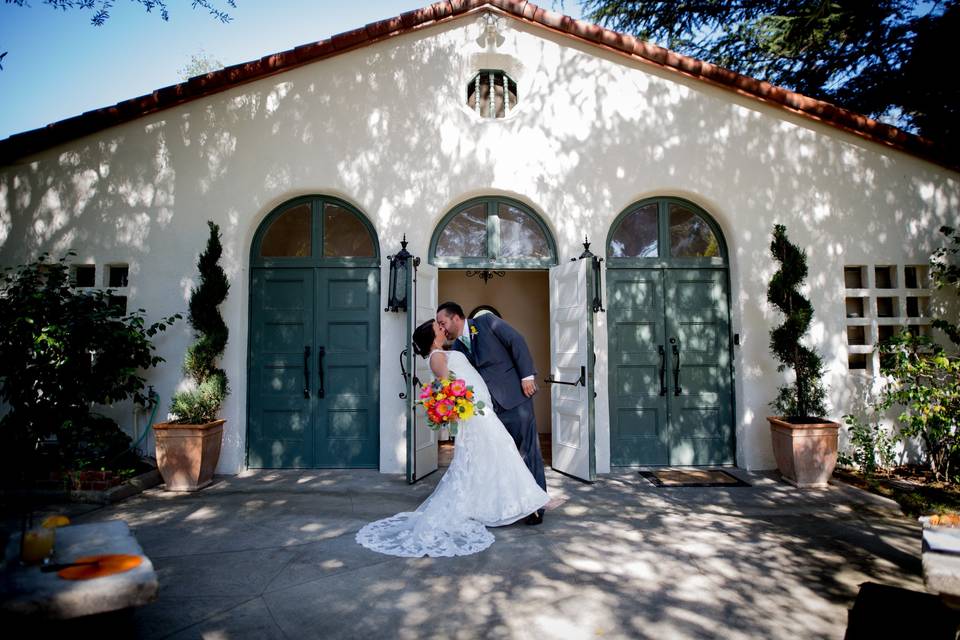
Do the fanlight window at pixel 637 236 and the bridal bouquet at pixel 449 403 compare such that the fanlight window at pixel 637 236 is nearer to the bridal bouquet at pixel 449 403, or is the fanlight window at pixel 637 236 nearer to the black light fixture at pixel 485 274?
the bridal bouquet at pixel 449 403

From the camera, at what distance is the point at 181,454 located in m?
5.50

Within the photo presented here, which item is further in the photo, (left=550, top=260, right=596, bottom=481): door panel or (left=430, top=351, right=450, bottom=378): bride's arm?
(left=550, top=260, right=596, bottom=481): door panel

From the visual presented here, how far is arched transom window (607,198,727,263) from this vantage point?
6.64 metres

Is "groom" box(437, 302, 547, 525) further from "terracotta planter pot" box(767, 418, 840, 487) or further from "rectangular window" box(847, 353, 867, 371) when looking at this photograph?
"rectangular window" box(847, 353, 867, 371)

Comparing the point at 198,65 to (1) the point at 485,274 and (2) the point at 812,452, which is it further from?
(2) the point at 812,452

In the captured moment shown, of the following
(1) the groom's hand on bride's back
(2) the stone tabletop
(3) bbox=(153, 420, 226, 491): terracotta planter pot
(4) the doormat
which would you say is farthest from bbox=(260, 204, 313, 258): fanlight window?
(2) the stone tabletop

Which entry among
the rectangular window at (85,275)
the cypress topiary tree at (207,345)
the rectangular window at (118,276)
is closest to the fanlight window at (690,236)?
the cypress topiary tree at (207,345)

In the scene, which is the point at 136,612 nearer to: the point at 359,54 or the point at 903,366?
the point at 359,54

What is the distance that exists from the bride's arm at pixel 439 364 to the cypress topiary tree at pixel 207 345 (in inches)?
114

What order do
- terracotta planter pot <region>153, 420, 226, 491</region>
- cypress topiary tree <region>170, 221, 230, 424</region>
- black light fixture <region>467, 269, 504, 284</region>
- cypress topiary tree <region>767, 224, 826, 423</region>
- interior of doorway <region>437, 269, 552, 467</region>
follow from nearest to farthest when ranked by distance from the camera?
1. terracotta planter pot <region>153, 420, 226, 491</region>
2. cypress topiary tree <region>170, 221, 230, 424</region>
3. cypress topiary tree <region>767, 224, 826, 423</region>
4. black light fixture <region>467, 269, 504, 284</region>
5. interior of doorway <region>437, 269, 552, 467</region>

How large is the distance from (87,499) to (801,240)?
26.8 ft

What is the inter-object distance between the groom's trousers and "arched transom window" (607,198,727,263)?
111 inches

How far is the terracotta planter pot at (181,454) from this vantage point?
550cm

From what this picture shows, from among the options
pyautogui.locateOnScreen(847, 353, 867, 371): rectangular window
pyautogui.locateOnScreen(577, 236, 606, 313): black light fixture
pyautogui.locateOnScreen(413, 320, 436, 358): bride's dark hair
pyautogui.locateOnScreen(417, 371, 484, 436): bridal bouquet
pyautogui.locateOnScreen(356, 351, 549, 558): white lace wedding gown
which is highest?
pyautogui.locateOnScreen(577, 236, 606, 313): black light fixture
